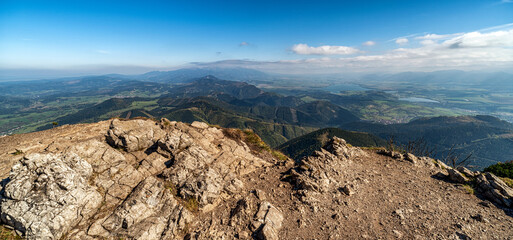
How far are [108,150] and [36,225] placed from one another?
7.09 m

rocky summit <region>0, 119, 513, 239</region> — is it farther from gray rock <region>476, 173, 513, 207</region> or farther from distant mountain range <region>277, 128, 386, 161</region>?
distant mountain range <region>277, 128, 386, 161</region>

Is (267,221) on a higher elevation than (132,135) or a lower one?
lower

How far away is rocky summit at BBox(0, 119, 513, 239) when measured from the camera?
479 inches

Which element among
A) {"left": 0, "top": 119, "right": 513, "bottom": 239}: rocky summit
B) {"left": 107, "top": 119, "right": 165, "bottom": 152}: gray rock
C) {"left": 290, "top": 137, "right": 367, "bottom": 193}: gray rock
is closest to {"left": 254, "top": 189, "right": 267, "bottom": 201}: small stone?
{"left": 0, "top": 119, "right": 513, "bottom": 239}: rocky summit

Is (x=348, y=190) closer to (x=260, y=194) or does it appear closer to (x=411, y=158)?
(x=260, y=194)

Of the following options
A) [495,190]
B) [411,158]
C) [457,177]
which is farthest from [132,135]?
[495,190]

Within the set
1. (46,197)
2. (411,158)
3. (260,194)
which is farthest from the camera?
(411,158)

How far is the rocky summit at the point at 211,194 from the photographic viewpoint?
12.2 m

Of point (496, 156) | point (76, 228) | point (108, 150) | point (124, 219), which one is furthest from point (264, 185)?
point (496, 156)

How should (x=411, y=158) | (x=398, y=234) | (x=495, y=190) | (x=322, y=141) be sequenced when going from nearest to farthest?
(x=398, y=234)
(x=495, y=190)
(x=411, y=158)
(x=322, y=141)

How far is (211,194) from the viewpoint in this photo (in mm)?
15812

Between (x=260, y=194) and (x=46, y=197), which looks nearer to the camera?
(x=46, y=197)

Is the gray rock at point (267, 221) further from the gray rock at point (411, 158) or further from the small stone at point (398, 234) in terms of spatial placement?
the gray rock at point (411, 158)

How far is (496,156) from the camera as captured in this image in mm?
187625
